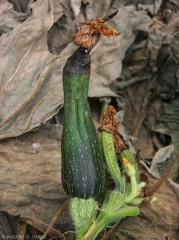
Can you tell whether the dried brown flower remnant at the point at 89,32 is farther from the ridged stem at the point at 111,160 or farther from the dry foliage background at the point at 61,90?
the dry foliage background at the point at 61,90

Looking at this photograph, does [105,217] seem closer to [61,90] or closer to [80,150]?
[80,150]

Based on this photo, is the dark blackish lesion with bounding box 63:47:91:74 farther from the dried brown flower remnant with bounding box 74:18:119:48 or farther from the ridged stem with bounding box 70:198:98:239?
the ridged stem with bounding box 70:198:98:239

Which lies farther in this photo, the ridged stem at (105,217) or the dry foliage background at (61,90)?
the dry foliage background at (61,90)

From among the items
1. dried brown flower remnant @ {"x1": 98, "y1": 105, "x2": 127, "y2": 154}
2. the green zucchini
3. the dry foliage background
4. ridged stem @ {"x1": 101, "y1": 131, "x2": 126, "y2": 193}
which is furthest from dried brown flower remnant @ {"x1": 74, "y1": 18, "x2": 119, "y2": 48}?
the dry foliage background

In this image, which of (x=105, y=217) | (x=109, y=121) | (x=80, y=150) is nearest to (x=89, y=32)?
(x=109, y=121)

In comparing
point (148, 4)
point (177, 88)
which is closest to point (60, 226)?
point (177, 88)

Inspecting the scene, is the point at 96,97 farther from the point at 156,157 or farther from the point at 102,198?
the point at 102,198

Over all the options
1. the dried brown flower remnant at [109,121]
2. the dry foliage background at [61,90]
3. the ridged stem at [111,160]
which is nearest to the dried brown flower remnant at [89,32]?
the dried brown flower remnant at [109,121]
